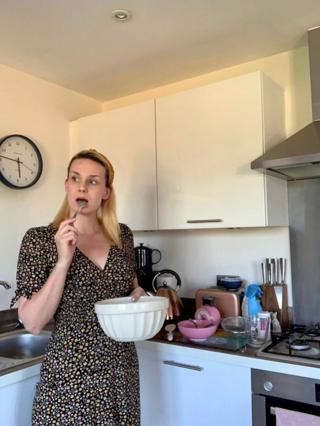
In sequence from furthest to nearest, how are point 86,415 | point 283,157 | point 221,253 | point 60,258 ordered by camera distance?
point 221,253 < point 283,157 < point 86,415 < point 60,258

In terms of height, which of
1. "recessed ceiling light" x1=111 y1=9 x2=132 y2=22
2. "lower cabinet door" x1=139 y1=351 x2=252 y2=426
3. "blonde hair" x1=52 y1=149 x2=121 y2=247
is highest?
"recessed ceiling light" x1=111 y1=9 x2=132 y2=22

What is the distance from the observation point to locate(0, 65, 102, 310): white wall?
208 cm

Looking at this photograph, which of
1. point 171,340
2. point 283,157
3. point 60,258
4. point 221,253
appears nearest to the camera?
point 60,258

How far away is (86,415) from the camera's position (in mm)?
1266

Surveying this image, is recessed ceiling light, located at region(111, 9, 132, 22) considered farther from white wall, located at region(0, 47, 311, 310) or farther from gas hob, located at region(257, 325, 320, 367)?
gas hob, located at region(257, 325, 320, 367)

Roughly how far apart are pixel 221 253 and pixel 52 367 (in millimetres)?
1163

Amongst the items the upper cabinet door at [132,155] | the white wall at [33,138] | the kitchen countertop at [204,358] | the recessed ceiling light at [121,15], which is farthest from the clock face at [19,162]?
the kitchen countertop at [204,358]

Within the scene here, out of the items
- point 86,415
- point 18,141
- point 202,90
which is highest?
point 202,90

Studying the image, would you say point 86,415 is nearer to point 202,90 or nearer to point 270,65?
point 202,90

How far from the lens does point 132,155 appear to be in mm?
2172

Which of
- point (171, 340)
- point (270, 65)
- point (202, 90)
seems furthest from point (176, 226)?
point (270, 65)

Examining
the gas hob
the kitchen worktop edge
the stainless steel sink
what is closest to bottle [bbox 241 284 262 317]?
the gas hob

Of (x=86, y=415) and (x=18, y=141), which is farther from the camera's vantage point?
(x=18, y=141)

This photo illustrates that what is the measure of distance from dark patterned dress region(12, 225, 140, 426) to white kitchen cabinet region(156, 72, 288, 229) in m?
0.70
